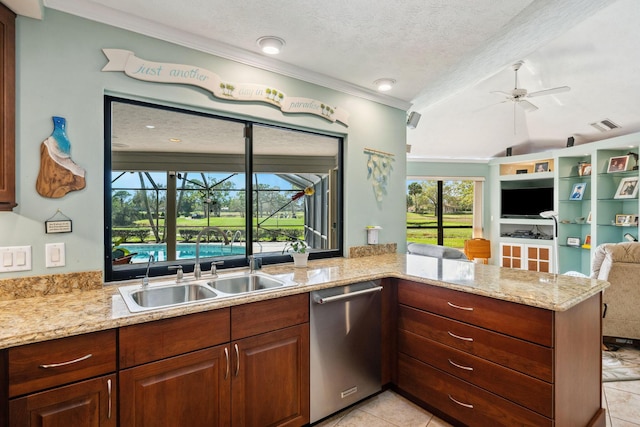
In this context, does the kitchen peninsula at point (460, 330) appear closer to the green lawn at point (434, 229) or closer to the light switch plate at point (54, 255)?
the light switch plate at point (54, 255)

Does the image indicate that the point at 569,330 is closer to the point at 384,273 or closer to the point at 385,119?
the point at 384,273

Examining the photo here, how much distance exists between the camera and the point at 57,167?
1699 mm

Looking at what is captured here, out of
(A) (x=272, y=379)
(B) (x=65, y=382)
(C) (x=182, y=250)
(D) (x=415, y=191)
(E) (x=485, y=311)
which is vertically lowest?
(A) (x=272, y=379)

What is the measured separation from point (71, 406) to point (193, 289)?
783 millimetres

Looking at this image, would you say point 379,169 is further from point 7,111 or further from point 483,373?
point 7,111

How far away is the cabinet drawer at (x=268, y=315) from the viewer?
1661 millimetres

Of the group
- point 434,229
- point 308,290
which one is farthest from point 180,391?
point 434,229

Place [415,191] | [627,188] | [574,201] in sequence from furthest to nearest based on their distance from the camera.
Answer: [415,191] → [574,201] → [627,188]

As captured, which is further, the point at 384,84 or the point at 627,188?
the point at 627,188

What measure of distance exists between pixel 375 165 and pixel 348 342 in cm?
168

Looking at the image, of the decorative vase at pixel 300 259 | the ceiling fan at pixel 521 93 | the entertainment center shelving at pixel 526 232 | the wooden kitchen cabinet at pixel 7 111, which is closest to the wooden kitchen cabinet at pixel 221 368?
the decorative vase at pixel 300 259

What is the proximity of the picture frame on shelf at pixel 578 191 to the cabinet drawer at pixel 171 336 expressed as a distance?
652cm

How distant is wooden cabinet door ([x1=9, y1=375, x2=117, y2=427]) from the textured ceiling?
1822 millimetres

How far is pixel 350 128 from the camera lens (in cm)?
296
